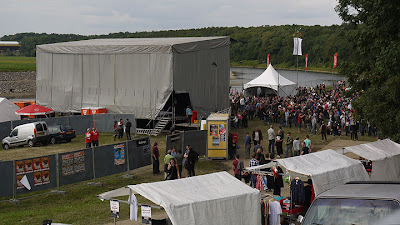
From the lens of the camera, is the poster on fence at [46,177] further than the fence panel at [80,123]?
No

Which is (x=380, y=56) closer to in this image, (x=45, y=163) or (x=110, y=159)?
(x=110, y=159)

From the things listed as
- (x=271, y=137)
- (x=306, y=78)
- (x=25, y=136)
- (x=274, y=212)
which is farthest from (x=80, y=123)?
(x=306, y=78)

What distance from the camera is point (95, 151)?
2044cm

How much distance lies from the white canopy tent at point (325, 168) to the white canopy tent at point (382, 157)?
192 centimetres

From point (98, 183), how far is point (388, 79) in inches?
509

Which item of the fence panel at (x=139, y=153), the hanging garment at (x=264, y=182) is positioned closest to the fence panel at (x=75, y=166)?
the fence panel at (x=139, y=153)

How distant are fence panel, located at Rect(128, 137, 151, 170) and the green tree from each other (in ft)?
33.0

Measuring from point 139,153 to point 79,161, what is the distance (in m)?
3.49

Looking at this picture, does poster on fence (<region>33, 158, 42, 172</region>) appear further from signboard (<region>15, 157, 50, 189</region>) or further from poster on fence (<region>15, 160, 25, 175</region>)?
poster on fence (<region>15, 160, 25, 175</region>)

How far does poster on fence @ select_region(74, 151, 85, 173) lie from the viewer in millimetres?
19731

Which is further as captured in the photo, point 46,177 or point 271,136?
point 271,136

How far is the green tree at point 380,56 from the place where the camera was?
2191 cm

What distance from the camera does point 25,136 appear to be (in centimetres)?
3084

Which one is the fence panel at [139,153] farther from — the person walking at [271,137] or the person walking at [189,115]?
the person walking at [189,115]
